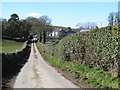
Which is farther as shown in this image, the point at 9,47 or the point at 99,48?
the point at 9,47

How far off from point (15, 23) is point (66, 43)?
338ft

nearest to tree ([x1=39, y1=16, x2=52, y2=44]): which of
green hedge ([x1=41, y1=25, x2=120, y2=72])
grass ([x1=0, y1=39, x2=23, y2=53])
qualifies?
grass ([x1=0, y1=39, x2=23, y2=53])

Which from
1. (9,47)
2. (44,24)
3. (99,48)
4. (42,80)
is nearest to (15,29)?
(44,24)

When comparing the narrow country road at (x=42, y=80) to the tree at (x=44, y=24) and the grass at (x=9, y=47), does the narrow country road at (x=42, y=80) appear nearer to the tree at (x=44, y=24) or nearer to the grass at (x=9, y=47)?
the grass at (x=9, y=47)

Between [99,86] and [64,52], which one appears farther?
[64,52]

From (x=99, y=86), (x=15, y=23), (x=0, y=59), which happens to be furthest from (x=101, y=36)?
(x=15, y=23)

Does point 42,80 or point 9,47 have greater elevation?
point 42,80

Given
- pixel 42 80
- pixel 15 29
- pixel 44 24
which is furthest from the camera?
pixel 15 29

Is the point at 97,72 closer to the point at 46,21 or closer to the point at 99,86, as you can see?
the point at 99,86

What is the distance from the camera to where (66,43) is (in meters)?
28.5

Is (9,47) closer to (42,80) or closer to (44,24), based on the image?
(44,24)

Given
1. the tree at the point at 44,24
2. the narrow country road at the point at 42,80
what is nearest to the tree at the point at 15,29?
the tree at the point at 44,24

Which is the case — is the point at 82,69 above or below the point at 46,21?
below

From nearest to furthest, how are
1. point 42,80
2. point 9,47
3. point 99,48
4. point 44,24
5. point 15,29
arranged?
point 99,48 < point 42,80 < point 9,47 < point 44,24 < point 15,29
